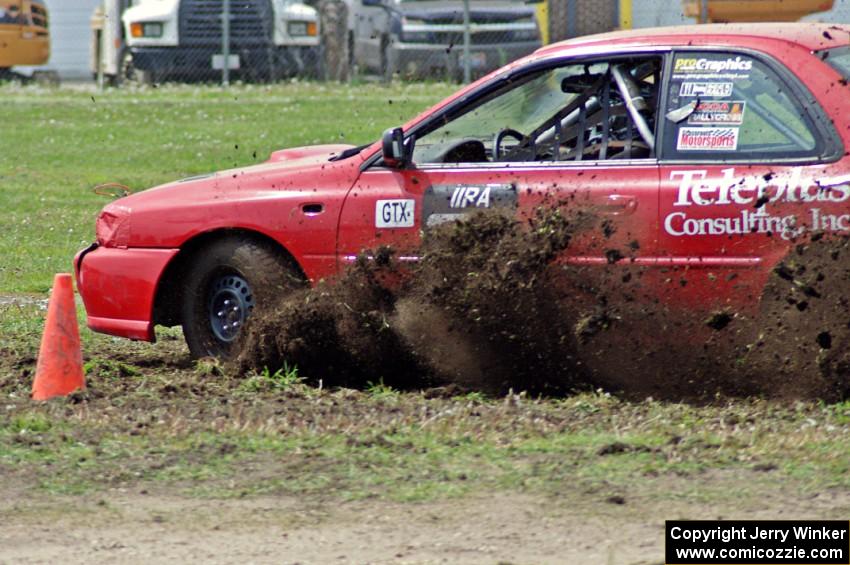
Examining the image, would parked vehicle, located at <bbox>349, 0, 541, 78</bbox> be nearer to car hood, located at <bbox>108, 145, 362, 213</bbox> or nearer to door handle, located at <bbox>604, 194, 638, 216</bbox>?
car hood, located at <bbox>108, 145, 362, 213</bbox>

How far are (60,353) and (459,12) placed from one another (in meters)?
14.4

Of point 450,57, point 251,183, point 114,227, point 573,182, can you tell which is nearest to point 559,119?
point 573,182

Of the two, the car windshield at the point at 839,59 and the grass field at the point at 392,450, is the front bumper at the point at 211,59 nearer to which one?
the grass field at the point at 392,450

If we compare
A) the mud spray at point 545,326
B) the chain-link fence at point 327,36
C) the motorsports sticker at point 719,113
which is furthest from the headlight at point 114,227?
the chain-link fence at point 327,36

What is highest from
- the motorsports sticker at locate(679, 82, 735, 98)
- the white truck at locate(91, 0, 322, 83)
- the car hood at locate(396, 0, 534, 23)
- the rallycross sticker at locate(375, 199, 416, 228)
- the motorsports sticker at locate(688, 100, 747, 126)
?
the car hood at locate(396, 0, 534, 23)

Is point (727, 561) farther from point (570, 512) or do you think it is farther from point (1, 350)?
point (1, 350)

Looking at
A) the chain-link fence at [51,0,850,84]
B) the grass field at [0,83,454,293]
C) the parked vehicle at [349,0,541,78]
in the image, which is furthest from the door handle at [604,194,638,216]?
the parked vehicle at [349,0,541,78]

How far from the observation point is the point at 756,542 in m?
4.67

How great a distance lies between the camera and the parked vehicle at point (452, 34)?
20.4 metres

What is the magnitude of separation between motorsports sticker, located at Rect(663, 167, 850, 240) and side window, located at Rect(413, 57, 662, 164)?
0.39 m

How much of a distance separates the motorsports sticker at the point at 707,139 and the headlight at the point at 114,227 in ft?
9.53

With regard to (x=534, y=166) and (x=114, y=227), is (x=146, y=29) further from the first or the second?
(x=534, y=166)

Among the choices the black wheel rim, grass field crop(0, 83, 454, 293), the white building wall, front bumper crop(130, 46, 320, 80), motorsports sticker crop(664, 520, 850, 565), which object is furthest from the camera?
front bumper crop(130, 46, 320, 80)

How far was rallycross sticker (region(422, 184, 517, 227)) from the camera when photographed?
684cm
